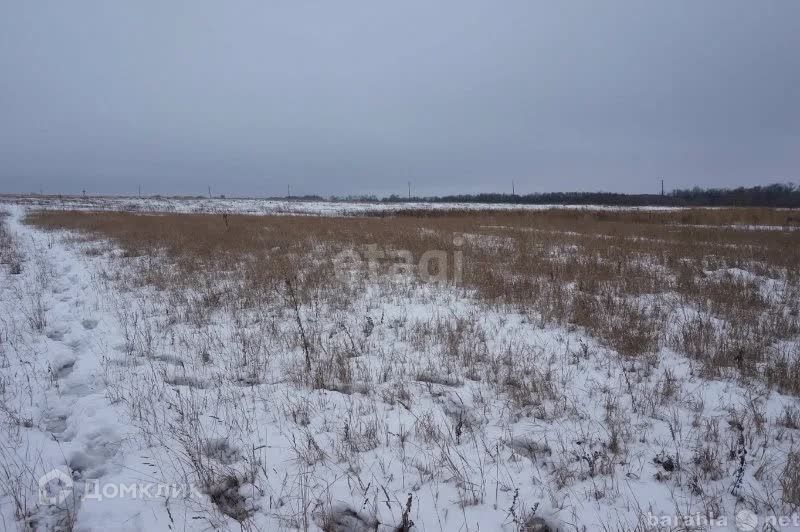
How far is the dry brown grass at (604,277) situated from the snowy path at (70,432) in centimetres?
205

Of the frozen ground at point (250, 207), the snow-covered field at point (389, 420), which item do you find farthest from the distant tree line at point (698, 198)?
the snow-covered field at point (389, 420)

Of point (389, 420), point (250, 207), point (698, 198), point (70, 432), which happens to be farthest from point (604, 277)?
point (698, 198)

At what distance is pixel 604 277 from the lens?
823 centimetres

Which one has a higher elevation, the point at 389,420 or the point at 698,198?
the point at 698,198

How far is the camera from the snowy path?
7.35 feet

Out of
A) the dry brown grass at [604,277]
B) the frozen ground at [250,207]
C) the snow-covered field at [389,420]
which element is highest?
the frozen ground at [250,207]

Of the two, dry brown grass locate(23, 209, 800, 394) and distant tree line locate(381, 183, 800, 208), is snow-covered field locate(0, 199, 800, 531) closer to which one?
dry brown grass locate(23, 209, 800, 394)

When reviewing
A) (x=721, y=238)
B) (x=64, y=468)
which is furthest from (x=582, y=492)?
(x=721, y=238)

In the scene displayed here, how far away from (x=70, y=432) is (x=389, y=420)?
2.68m

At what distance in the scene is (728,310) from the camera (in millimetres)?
5961

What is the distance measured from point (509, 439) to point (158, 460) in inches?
109

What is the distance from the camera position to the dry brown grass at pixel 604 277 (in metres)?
4.96

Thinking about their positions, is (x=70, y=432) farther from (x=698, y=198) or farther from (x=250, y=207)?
(x=698, y=198)

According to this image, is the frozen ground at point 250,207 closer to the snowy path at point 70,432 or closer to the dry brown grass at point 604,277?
the dry brown grass at point 604,277
